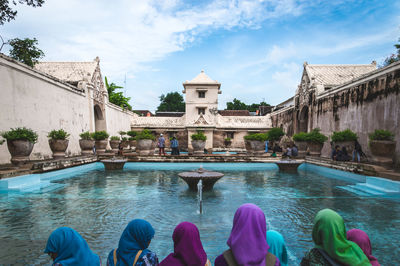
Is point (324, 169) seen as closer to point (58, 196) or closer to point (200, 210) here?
point (200, 210)

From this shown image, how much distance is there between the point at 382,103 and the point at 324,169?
11.1ft

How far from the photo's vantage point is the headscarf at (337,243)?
1.58m

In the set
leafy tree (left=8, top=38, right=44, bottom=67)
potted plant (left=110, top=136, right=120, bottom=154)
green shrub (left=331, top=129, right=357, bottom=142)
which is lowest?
potted plant (left=110, top=136, right=120, bottom=154)

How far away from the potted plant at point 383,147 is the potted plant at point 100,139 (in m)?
11.8

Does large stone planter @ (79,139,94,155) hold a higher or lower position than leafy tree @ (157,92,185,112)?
lower

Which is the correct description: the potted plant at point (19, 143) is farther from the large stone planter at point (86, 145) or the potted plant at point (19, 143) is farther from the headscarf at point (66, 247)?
the headscarf at point (66, 247)

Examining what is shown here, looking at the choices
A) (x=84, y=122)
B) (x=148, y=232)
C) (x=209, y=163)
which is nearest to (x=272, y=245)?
(x=148, y=232)

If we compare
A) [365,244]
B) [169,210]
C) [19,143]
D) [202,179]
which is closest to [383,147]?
[202,179]

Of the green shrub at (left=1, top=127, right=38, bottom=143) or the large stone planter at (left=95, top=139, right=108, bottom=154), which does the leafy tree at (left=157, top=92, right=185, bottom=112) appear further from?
the green shrub at (left=1, top=127, right=38, bottom=143)

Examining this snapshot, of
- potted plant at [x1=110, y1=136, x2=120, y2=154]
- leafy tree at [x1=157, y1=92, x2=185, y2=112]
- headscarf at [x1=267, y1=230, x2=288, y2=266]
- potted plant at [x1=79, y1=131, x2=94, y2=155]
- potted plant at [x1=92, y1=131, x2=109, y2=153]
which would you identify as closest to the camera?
headscarf at [x1=267, y1=230, x2=288, y2=266]

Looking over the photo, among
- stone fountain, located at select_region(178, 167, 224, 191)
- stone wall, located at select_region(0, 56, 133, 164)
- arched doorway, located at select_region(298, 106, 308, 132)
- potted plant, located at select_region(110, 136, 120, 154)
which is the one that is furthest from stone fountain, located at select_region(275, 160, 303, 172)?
stone wall, located at select_region(0, 56, 133, 164)

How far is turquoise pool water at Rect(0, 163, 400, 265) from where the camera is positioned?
3249mm

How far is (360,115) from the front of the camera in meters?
11.3

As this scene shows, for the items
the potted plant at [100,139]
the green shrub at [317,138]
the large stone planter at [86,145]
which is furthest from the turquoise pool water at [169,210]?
the potted plant at [100,139]
